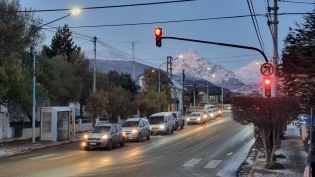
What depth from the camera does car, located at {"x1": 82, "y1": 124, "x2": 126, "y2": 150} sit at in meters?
24.4

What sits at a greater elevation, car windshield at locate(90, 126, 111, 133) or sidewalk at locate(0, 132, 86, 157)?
car windshield at locate(90, 126, 111, 133)

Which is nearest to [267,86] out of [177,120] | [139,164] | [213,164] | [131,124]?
[213,164]

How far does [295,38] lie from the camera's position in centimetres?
2606

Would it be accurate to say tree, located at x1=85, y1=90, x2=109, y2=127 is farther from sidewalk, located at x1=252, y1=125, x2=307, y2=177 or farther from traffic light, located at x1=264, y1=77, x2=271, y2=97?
traffic light, located at x1=264, y1=77, x2=271, y2=97

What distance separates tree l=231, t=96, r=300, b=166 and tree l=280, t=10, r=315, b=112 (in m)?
6.71

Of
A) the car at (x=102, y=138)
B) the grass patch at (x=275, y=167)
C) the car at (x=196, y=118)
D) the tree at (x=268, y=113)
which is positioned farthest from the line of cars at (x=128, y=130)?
the grass patch at (x=275, y=167)

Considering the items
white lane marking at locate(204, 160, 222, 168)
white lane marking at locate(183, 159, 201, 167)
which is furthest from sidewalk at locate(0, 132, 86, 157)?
white lane marking at locate(204, 160, 222, 168)

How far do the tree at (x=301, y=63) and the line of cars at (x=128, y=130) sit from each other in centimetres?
1060

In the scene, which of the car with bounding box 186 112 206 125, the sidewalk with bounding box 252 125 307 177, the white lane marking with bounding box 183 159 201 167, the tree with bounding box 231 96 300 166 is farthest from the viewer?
the car with bounding box 186 112 206 125

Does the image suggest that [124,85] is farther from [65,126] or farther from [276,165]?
[276,165]

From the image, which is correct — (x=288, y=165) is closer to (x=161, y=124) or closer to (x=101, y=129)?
(x=101, y=129)

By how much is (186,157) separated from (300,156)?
5.30 m

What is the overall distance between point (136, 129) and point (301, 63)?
1232 centimetres

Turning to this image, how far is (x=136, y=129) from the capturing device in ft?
99.7
